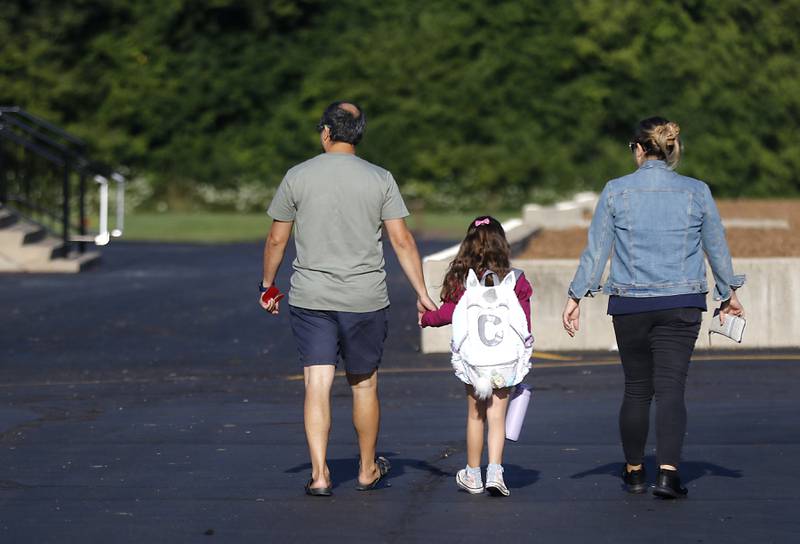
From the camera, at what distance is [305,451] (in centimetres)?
863

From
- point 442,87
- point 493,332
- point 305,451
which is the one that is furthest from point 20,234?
point 442,87

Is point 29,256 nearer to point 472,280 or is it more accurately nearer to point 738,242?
point 738,242

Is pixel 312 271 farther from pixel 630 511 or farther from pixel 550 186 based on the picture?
pixel 550 186

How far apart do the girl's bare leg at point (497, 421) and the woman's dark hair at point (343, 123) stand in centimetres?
133

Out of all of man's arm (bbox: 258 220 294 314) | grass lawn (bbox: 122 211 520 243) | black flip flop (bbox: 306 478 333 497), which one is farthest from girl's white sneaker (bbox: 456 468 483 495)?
grass lawn (bbox: 122 211 520 243)

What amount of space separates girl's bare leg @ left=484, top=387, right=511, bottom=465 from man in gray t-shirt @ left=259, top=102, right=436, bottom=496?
51 cm

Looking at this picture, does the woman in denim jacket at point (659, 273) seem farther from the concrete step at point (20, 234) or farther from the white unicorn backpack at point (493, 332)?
the concrete step at point (20, 234)

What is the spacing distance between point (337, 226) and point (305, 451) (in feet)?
5.82

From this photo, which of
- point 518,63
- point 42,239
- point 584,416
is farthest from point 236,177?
point 584,416

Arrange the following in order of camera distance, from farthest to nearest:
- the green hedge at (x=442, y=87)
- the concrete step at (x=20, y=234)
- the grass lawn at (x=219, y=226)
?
the green hedge at (x=442, y=87) → the grass lawn at (x=219, y=226) → the concrete step at (x=20, y=234)

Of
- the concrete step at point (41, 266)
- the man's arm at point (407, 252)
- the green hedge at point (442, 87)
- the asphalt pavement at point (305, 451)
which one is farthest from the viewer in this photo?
the green hedge at point (442, 87)

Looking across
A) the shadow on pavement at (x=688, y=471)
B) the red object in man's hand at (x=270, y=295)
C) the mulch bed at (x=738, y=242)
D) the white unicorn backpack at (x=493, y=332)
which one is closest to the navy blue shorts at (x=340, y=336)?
the red object in man's hand at (x=270, y=295)

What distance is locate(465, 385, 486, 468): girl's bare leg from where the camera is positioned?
290 inches

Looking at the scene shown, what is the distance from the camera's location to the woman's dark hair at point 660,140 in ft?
24.0
